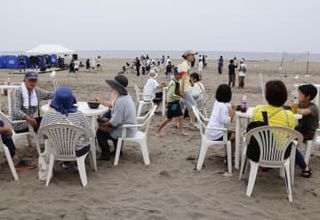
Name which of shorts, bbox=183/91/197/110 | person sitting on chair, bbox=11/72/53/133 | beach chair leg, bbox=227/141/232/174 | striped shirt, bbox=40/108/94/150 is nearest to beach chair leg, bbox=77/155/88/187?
striped shirt, bbox=40/108/94/150

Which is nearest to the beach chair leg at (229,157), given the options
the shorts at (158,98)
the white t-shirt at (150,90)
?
the white t-shirt at (150,90)

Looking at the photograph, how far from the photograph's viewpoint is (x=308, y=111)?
5066mm

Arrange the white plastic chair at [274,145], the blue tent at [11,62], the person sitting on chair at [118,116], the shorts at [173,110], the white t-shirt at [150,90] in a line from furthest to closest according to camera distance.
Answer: the blue tent at [11,62] → the white t-shirt at [150,90] → the shorts at [173,110] → the person sitting on chair at [118,116] → the white plastic chair at [274,145]

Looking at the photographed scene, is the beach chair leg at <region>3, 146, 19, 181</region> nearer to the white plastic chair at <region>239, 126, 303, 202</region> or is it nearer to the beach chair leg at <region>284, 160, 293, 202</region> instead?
the white plastic chair at <region>239, 126, 303, 202</region>

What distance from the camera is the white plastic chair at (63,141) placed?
4.40m

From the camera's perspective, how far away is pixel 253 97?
1402cm

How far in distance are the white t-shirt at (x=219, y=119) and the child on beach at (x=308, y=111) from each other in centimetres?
88

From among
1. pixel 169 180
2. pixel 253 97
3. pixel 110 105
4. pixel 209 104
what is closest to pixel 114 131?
pixel 110 105

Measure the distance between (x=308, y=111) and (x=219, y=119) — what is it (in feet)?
3.57

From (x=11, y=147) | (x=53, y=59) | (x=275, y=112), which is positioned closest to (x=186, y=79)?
(x=275, y=112)

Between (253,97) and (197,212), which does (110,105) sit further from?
(253,97)

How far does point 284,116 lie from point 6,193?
3.00 meters

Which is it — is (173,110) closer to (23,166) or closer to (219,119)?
(219,119)

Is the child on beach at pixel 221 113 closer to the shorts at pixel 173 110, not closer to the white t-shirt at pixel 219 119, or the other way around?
the white t-shirt at pixel 219 119
